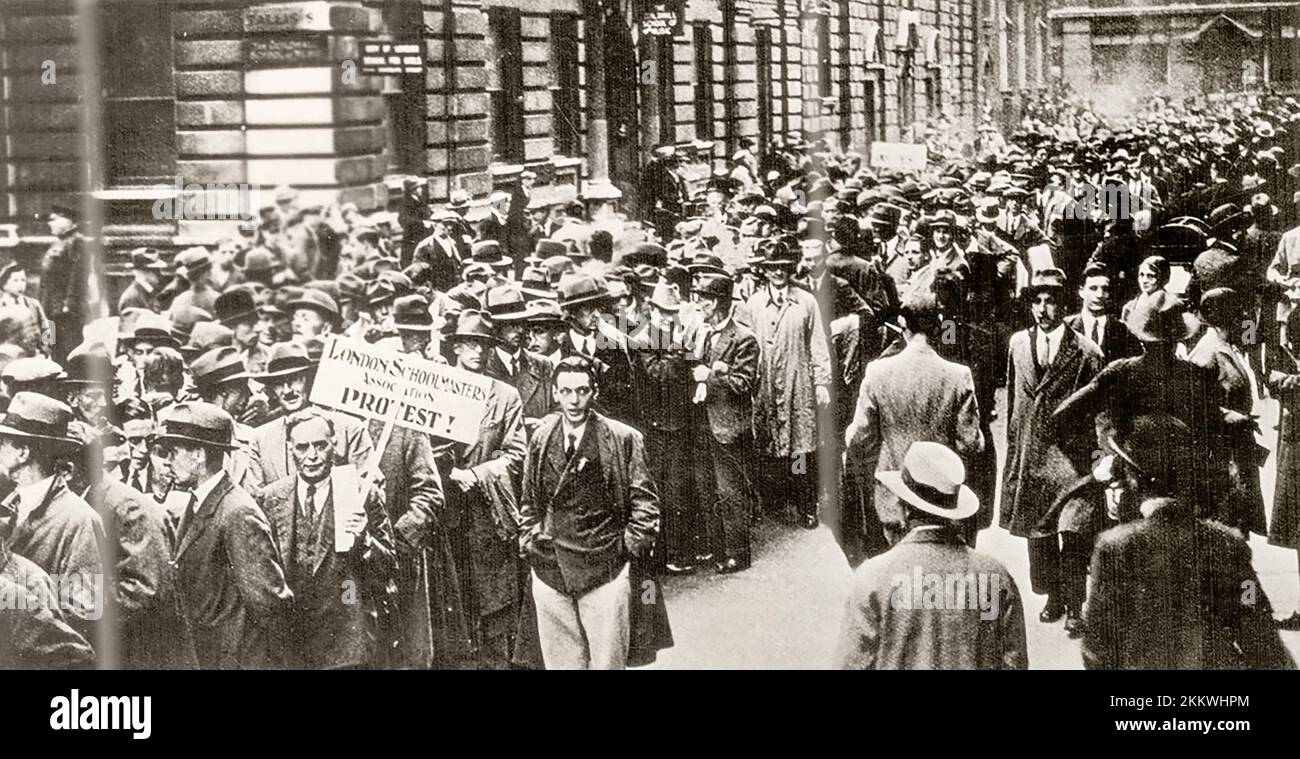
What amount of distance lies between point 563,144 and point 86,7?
2714mm

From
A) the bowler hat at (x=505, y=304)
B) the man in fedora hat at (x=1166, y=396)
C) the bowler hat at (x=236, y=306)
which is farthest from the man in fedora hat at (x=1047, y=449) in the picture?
the bowler hat at (x=236, y=306)

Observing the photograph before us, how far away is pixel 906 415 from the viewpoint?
297 inches

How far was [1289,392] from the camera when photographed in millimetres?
7758

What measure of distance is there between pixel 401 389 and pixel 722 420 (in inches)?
66.7

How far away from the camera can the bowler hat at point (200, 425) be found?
25.4 ft

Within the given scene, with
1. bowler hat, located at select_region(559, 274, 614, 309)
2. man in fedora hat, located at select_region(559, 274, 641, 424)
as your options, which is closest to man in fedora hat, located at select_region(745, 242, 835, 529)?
man in fedora hat, located at select_region(559, 274, 641, 424)

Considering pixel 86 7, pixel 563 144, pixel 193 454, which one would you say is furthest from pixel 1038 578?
pixel 86 7

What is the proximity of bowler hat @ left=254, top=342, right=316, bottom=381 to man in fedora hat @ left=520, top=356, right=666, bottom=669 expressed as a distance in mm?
1261

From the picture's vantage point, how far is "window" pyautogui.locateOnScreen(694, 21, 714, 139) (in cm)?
825

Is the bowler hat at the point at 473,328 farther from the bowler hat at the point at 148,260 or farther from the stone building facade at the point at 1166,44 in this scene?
the stone building facade at the point at 1166,44

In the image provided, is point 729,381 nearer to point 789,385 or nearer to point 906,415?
point 789,385

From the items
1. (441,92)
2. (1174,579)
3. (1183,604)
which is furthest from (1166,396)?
(441,92)

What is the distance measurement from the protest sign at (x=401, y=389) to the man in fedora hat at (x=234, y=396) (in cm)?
40
